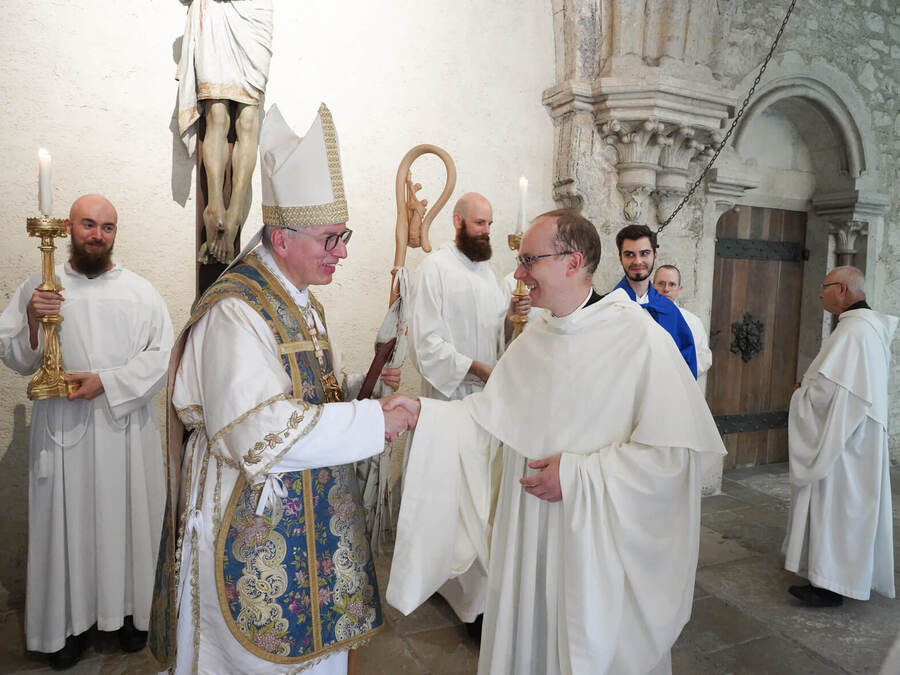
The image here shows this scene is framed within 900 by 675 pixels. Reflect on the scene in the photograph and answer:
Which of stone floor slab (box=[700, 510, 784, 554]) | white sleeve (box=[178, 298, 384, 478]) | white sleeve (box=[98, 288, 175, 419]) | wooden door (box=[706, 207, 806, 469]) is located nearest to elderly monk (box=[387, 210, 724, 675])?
white sleeve (box=[178, 298, 384, 478])

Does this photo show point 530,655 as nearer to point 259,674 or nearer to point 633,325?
point 259,674

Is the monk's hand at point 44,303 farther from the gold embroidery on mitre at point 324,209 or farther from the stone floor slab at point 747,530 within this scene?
the stone floor slab at point 747,530

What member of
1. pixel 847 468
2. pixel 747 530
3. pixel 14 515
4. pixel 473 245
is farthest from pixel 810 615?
pixel 14 515

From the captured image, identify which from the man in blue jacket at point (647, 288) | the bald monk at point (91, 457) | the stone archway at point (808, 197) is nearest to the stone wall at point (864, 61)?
the stone archway at point (808, 197)

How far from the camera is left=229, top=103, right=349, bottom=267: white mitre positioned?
187cm

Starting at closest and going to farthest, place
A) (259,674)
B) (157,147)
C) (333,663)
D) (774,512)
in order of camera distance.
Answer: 1. (259,674)
2. (333,663)
3. (157,147)
4. (774,512)

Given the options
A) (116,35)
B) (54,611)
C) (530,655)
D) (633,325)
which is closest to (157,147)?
(116,35)

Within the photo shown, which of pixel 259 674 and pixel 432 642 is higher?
pixel 259 674

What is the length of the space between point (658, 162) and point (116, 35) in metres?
3.64

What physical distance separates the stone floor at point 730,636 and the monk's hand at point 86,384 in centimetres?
119

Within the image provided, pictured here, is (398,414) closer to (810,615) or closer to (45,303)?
(45,303)

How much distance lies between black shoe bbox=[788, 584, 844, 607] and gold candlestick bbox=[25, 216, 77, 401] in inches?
155

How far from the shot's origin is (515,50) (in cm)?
489

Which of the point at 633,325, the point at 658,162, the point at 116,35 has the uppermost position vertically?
the point at 116,35
